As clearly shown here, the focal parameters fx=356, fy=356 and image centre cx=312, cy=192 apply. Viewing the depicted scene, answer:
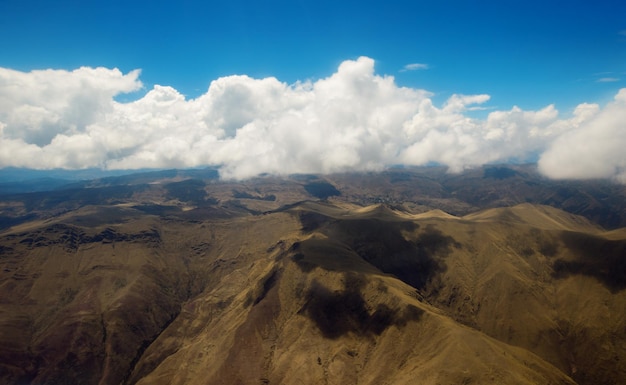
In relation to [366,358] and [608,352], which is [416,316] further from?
[608,352]

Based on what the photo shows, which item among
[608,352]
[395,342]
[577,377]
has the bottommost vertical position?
[577,377]

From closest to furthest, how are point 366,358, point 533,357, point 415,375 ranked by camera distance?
point 415,375, point 533,357, point 366,358

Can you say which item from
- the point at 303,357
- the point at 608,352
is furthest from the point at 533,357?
the point at 303,357

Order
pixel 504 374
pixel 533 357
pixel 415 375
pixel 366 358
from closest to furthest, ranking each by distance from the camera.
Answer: pixel 504 374, pixel 415 375, pixel 533 357, pixel 366 358

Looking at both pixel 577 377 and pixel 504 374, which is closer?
pixel 504 374

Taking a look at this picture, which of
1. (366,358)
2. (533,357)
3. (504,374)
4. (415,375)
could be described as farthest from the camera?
(366,358)

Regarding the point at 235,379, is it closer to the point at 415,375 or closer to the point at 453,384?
the point at 415,375

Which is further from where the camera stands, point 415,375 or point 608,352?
point 608,352

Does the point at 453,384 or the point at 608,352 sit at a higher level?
the point at 453,384

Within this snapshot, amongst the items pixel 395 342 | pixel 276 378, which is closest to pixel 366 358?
pixel 395 342
